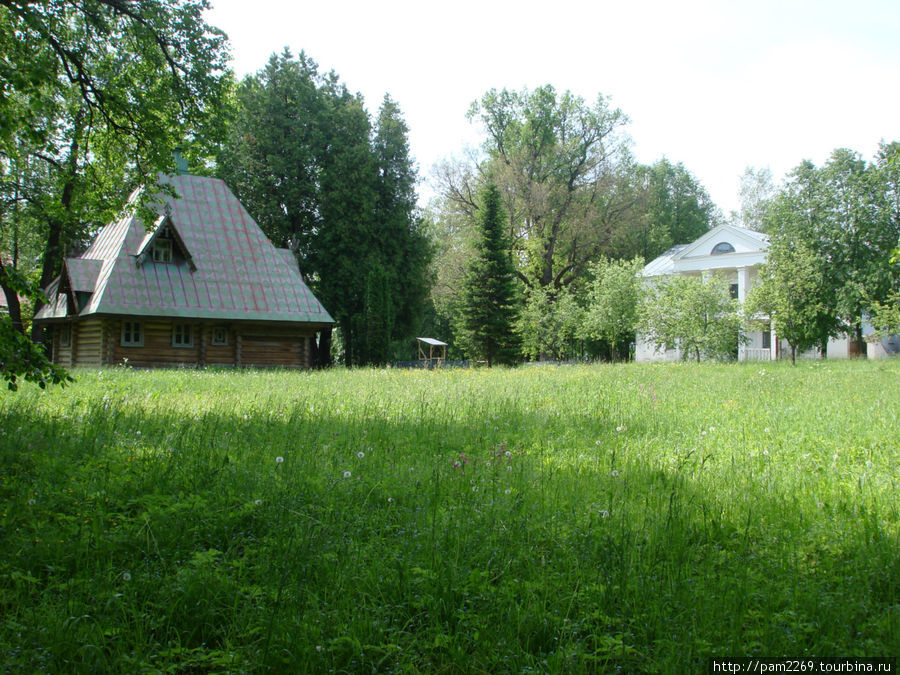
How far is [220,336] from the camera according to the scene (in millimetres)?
27297

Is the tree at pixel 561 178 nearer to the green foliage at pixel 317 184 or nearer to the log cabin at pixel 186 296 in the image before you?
the green foliage at pixel 317 184

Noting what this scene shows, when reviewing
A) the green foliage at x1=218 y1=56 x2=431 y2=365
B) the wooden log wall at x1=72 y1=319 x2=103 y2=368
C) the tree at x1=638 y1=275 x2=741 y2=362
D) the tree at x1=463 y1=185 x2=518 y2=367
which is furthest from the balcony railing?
the wooden log wall at x1=72 y1=319 x2=103 y2=368

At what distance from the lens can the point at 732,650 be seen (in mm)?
3061

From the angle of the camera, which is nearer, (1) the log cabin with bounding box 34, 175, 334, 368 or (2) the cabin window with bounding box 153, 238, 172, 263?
(1) the log cabin with bounding box 34, 175, 334, 368

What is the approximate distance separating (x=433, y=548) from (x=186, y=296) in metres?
24.0

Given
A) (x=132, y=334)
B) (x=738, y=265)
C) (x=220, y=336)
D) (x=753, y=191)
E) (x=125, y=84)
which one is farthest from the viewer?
(x=753, y=191)

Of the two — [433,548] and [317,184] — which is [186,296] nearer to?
[317,184]

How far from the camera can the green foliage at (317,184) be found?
38000 mm

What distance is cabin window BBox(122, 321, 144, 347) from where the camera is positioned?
24922mm

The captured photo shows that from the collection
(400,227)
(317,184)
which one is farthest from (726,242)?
(317,184)

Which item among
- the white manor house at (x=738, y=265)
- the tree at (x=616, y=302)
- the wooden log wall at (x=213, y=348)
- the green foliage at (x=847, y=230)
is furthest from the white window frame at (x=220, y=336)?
the white manor house at (x=738, y=265)

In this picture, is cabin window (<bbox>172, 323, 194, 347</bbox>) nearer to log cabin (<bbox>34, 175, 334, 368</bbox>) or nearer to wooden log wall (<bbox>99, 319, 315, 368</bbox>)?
log cabin (<bbox>34, 175, 334, 368</bbox>)

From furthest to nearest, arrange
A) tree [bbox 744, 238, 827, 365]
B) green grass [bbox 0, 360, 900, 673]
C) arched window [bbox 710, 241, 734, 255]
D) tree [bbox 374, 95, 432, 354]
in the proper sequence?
arched window [bbox 710, 241, 734, 255], tree [bbox 374, 95, 432, 354], tree [bbox 744, 238, 827, 365], green grass [bbox 0, 360, 900, 673]

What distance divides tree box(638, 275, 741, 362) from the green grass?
2374 cm
